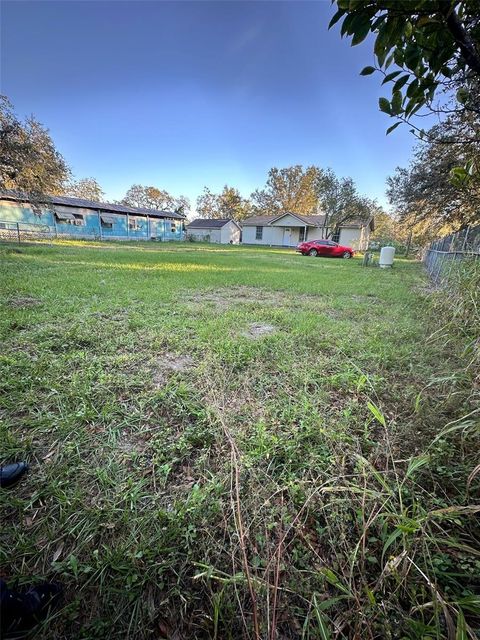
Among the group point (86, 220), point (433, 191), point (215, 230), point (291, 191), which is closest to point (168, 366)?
point (433, 191)

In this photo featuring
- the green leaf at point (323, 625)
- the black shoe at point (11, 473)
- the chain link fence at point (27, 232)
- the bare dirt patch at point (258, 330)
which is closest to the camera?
the green leaf at point (323, 625)

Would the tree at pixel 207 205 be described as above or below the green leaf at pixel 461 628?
above

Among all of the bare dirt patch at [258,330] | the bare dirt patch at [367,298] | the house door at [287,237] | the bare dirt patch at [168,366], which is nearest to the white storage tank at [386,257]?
the bare dirt patch at [367,298]

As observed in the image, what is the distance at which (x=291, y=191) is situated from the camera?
1609 inches

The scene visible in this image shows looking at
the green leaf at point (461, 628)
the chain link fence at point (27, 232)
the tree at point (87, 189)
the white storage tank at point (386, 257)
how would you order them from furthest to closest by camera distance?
the tree at point (87, 189), the chain link fence at point (27, 232), the white storage tank at point (386, 257), the green leaf at point (461, 628)

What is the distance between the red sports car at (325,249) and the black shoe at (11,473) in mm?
19071

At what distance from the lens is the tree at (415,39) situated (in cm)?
83

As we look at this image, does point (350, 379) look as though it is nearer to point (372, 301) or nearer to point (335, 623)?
point (335, 623)

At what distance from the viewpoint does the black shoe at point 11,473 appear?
4.25 feet

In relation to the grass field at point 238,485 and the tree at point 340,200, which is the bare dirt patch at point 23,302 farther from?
the tree at point 340,200

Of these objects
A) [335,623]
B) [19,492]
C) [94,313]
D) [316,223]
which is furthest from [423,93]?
[316,223]

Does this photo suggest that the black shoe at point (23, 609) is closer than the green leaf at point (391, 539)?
Yes

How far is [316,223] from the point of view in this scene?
29.1 meters

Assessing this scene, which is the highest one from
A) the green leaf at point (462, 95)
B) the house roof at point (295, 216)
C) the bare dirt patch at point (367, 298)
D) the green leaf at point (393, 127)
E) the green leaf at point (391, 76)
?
the house roof at point (295, 216)
